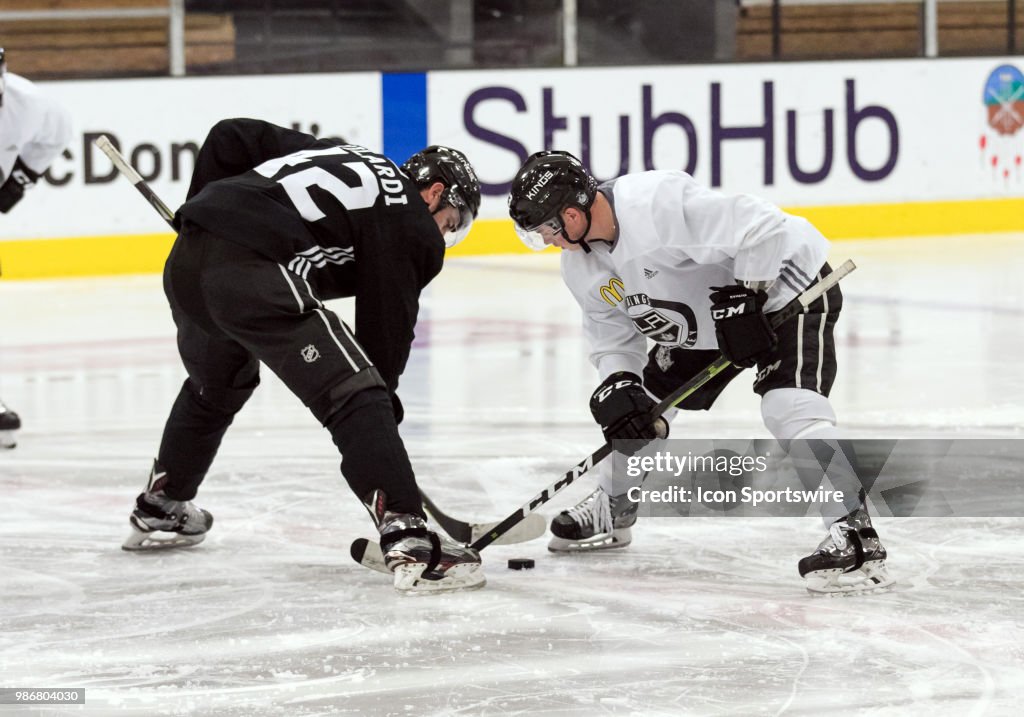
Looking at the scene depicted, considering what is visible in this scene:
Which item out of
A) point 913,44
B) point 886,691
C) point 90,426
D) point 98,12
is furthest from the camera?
point 913,44

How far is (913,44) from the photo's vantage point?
969 centimetres

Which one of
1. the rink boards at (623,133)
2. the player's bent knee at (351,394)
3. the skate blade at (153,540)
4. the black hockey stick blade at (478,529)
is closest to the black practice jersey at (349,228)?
the player's bent knee at (351,394)

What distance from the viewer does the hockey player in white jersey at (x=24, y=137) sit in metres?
5.10

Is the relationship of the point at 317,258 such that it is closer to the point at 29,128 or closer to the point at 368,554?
the point at 368,554

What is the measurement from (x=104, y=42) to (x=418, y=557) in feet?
21.6

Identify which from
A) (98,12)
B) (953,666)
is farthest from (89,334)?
(953,666)

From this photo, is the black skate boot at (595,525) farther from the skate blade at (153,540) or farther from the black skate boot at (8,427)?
the black skate boot at (8,427)

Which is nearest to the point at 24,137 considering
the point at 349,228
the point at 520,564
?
the point at 349,228

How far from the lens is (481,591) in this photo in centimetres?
305

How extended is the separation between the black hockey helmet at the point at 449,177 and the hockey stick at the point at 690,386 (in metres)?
0.49

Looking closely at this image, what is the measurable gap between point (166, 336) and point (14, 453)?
1.96m

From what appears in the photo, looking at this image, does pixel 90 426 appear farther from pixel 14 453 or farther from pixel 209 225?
pixel 209 225

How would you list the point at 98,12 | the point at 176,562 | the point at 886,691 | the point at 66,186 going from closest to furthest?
the point at 886,691
the point at 176,562
the point at 66,186
the point at 98,12

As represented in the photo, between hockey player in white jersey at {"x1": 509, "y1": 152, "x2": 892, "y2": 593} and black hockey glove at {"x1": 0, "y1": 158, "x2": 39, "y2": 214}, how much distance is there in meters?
2.45
